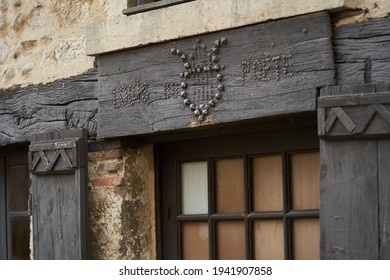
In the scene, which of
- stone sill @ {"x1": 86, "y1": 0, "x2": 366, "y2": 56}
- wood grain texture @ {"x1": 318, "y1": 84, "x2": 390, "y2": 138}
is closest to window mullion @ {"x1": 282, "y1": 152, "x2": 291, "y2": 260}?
wood grain texture @ {"x1": 318, "y1": 84, "x2": 390, "y2": 138}

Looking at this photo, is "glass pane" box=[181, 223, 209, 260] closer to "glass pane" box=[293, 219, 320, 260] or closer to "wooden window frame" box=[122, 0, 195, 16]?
"glass pane" box=[293, 219, 320, 260]

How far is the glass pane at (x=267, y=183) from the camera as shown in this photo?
17.1 feet

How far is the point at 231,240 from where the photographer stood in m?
5.41

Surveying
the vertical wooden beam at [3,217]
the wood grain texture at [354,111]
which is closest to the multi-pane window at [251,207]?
the wood grain texture at [354,111]

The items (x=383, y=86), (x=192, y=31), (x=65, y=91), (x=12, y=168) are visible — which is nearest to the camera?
(x=383, y=86)

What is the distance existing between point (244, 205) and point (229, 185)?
6.3 inches

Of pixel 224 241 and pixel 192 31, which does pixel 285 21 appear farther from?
pixel 224 241

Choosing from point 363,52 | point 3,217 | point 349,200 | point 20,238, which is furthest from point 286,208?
point 3,217

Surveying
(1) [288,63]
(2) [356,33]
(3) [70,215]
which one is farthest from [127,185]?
(2) [356,33]

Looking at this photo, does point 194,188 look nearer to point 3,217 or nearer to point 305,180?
point 305,180

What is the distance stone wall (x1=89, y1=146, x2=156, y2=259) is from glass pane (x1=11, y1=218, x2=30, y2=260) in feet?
2.98

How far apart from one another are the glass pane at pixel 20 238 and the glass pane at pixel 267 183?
1.81 m

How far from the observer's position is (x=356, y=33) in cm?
463
